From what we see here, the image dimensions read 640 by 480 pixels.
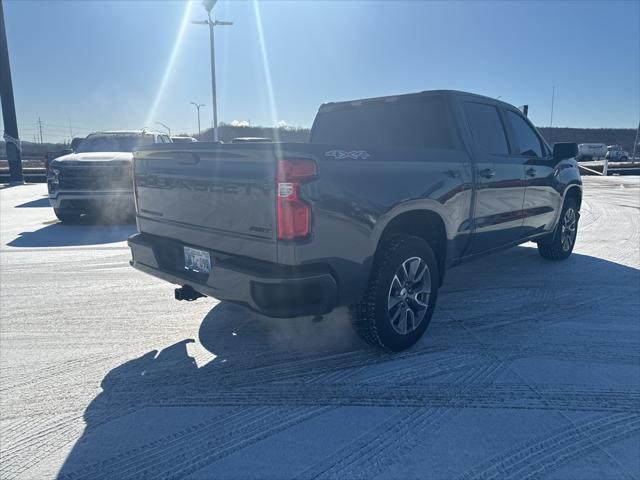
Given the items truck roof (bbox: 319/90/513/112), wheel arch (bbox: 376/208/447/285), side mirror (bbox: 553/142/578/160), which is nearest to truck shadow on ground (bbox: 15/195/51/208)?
truck roof (bbox: 319/90/513/112)

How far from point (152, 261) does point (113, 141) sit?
7685 millimetres

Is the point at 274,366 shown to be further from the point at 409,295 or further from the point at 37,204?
the point at 37,204

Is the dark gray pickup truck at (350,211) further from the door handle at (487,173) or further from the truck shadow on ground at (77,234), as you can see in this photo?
the truck shadow on ground at (77,234)

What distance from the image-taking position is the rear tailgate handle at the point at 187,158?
310cm

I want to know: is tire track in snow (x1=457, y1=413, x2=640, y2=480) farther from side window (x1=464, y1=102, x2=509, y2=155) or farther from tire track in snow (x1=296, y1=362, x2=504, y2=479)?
side window (x1=464, y1=102, x2=509, y2=155)

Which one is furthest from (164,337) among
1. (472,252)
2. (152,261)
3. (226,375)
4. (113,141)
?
(113,141)

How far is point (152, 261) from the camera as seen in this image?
3488 mm

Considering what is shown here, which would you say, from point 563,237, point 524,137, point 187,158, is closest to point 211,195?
point 187,158

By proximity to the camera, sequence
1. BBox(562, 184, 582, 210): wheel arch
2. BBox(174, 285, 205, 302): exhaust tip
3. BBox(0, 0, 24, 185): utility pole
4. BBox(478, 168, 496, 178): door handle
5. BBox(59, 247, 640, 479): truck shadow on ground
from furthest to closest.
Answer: BBox(0, 0, 24, 185): utility pole → BBox(562, 184, 582, 210): wheel arch → BBox(478, 168, 496, 178): door handle → BBox(174, 285, 205, 302): exhaust tip → BBox(59, 247, 640, 479): truck shadow on ground

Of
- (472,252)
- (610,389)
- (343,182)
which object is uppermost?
(343,182)

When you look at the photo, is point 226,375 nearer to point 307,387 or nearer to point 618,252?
point 307,387

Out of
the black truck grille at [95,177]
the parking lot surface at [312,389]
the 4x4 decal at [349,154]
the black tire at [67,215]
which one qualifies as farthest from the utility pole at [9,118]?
the 4x4 decal at [349,154]

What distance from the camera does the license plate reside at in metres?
3.08

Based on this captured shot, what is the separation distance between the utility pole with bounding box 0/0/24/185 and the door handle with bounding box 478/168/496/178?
1964cm
